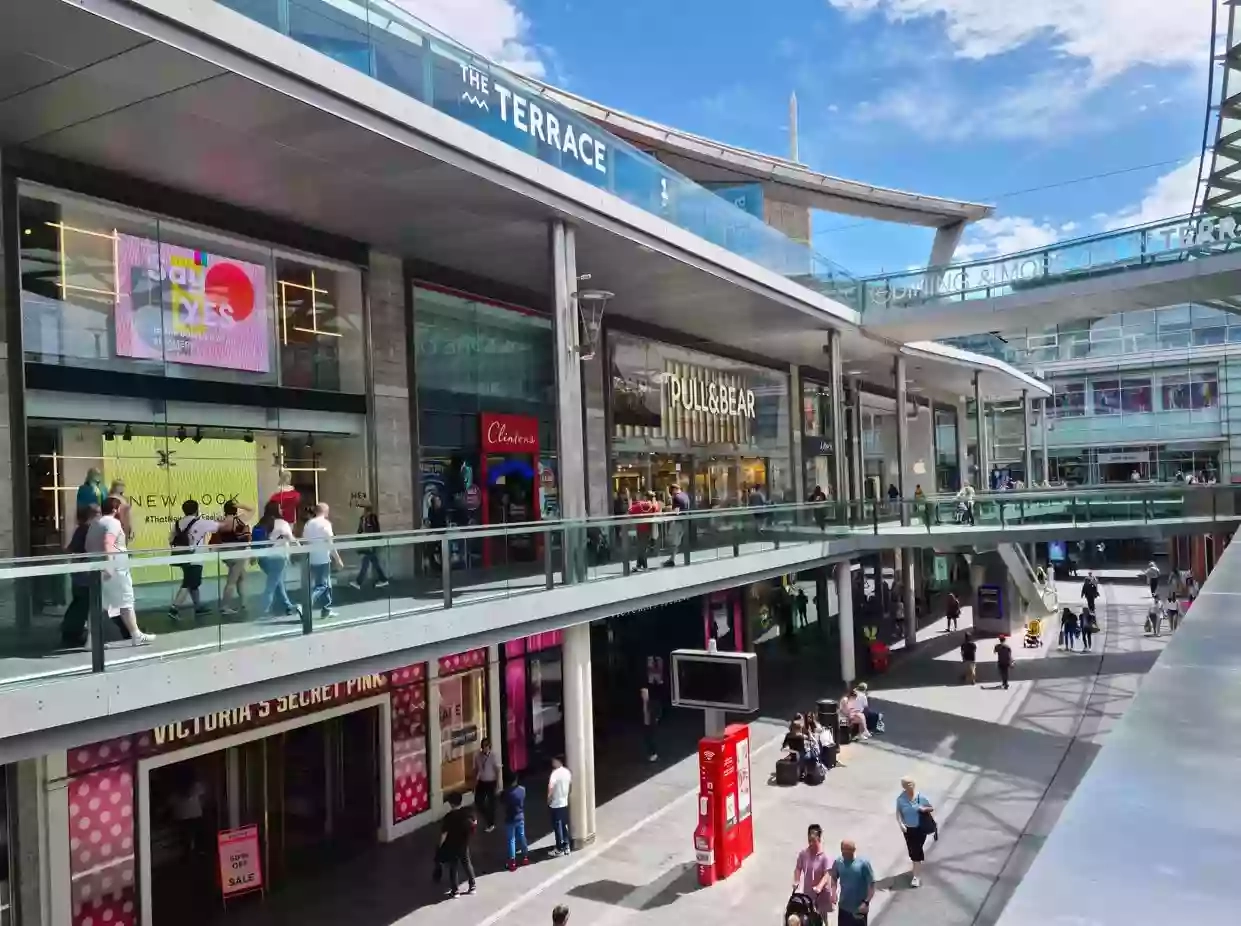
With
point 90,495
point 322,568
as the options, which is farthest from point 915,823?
point 90,495

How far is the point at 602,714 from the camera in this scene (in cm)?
2122

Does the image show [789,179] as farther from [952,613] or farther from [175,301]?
[175,301]

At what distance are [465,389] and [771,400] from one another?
14652mm

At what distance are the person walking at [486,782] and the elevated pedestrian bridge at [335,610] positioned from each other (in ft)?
11.3

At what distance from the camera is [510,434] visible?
18.6m

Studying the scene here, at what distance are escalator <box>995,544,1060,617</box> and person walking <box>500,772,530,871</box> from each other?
19.7 m

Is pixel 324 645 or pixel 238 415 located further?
pixel 238 415

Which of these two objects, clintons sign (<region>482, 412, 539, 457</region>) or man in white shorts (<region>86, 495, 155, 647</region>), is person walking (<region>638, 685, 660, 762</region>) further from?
man in white shorts (<region>86, 495, 155, 647</region>)

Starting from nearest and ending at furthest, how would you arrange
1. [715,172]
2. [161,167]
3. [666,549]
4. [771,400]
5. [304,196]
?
[161,167]
[304,196]
[666,549]
[771,400]
[715,172]

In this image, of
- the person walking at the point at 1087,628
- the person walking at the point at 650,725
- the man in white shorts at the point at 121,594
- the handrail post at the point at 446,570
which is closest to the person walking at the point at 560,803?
the handrail post at the point at 446,570

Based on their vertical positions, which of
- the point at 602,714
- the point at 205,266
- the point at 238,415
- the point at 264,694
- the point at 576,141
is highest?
the point at 576,141

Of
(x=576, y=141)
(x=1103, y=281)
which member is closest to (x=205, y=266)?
(x=576, y=141)

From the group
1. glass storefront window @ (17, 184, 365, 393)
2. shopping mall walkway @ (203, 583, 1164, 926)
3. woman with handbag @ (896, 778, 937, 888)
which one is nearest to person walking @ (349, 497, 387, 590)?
shopping mall walkway @ (203, 583, 1164, 926)

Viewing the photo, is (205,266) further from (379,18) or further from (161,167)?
(379,18)
